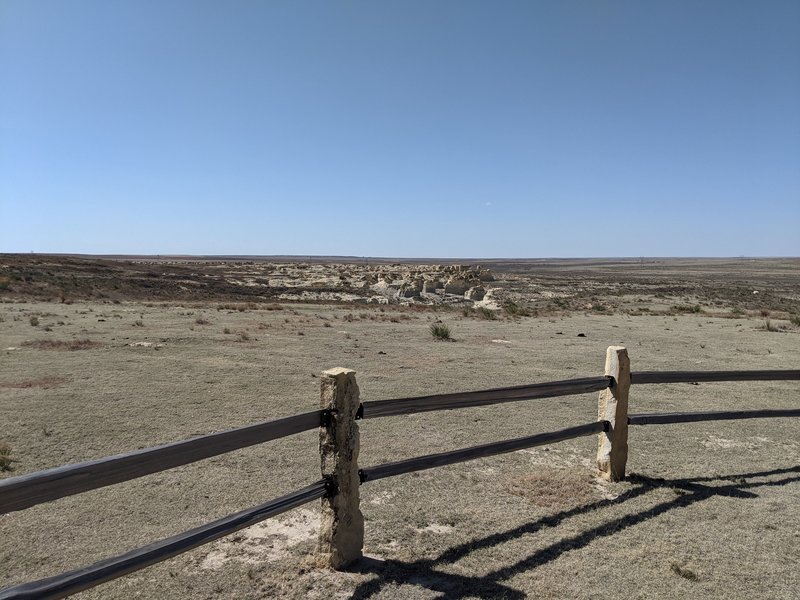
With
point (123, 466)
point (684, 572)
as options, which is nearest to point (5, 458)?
point (123, 466)

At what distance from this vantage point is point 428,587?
13.3ft

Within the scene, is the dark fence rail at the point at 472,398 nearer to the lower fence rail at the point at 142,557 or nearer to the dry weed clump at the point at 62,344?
the lower fence rail at the point at 142,557

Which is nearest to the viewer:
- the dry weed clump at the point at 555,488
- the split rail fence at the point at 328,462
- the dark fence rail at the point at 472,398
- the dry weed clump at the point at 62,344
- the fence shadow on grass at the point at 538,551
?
the split rail fence at the point at 328,462

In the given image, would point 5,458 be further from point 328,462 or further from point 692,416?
point 692,416

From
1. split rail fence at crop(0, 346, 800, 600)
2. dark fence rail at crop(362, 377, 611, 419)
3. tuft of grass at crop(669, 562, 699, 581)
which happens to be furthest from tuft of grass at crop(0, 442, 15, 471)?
tuft of grass at crop(669, 562, 699, 581)

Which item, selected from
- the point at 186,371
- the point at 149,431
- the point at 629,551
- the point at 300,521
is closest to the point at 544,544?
the point at 629,551

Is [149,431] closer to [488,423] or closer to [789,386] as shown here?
[488,423]

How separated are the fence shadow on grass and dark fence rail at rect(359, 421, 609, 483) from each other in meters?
0.69

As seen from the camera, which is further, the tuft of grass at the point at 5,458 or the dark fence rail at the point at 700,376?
the tuft of grass at the point at 5,458

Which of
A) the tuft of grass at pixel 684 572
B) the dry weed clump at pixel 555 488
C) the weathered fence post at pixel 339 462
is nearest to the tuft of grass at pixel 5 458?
the weathered fence post at pixel 339 462

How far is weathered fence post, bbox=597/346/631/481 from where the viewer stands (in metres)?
6.15

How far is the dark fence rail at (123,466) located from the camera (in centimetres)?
286

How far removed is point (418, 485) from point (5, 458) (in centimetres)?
512

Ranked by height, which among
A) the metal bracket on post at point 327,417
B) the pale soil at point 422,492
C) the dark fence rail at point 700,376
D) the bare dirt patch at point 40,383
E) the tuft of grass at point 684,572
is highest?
the metal bracket on post at point 327,417
